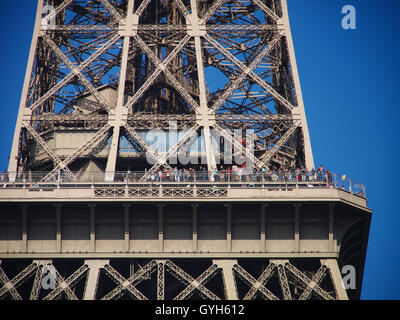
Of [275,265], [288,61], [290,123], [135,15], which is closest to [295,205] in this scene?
[275,265]

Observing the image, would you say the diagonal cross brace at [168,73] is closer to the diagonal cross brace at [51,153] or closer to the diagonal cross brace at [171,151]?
the diagonal cross brace at [171,151]

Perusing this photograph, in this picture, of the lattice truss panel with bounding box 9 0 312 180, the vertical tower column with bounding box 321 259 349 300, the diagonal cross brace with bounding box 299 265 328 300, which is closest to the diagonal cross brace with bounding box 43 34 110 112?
the lattice truss panel with bounding box 9 0 312 180

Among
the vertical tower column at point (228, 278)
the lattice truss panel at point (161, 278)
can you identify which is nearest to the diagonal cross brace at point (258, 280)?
the lattice truss panel at point (161, 278)

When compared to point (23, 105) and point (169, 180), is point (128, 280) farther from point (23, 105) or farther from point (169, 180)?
point (23, 105)

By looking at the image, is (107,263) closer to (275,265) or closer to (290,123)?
(275,265)

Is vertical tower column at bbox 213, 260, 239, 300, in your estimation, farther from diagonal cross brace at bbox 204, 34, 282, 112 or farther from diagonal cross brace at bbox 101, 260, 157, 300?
diagonal cross brace at bbox 204, 34, 282, 112

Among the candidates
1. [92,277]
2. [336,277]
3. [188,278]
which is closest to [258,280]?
[188,278]

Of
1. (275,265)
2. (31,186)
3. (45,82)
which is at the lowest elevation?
(275,265)
